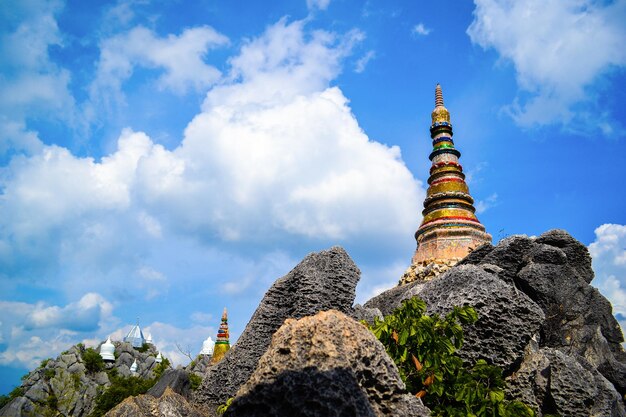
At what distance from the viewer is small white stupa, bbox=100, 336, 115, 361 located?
38.2 m

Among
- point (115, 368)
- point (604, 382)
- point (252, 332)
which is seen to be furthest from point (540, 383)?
point (115, 368)

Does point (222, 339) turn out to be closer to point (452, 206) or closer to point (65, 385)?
point (65, 385)

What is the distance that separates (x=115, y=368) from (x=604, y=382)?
38.5m

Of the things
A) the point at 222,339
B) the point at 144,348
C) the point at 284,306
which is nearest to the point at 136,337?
the point at 144,348

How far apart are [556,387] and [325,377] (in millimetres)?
3848

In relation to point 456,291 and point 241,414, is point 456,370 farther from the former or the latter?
point 241,414

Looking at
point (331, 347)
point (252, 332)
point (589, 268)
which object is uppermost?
point (589, 268)

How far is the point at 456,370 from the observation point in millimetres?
5020

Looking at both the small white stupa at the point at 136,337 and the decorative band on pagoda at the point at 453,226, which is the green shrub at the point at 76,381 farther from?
the decorative band on pagoda at the point at 453,226

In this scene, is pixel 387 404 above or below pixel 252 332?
below

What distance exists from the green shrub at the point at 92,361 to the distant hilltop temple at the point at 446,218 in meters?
28.8

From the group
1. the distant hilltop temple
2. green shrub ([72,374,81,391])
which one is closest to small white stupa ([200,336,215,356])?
green shrub ([72,374,81,391])

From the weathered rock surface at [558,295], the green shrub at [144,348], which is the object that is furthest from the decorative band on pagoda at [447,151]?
the green shrub at [144,348]

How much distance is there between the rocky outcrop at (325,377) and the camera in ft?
10.1
